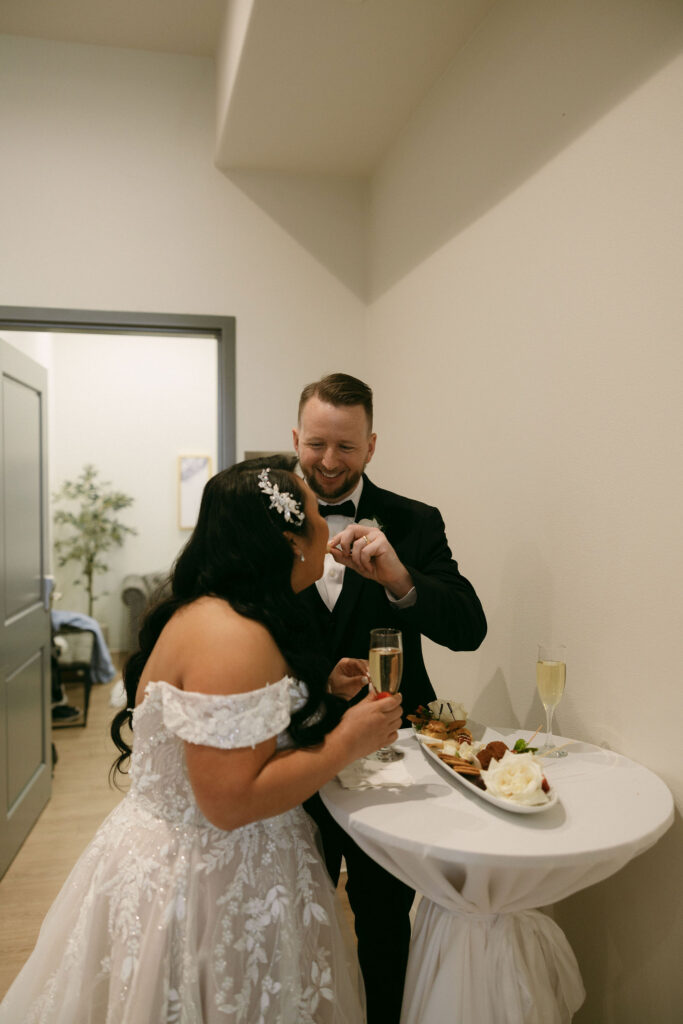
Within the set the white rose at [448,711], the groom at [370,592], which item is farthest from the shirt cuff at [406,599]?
the white rose at [448,711]

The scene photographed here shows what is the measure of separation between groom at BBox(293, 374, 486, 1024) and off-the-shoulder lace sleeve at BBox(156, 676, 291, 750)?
0.56 metres

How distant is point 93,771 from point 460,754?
3.38 metres

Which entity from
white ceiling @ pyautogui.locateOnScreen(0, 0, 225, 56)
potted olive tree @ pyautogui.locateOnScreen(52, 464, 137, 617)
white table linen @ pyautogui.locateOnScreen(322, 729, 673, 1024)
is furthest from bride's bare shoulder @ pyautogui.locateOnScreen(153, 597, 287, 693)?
potted olive tree @ pyautogui.locateOnScreen(52, 464, 137, 617)

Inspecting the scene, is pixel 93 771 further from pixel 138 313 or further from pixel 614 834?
pixel 614 834

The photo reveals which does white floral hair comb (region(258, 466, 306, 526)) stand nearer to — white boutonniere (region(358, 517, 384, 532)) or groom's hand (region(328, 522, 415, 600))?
groom's hand (region(328, 522, 415, 600))

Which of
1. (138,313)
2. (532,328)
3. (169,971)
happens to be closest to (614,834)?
(169,971)

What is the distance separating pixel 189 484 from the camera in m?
7.18

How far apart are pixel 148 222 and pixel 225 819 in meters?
2.78

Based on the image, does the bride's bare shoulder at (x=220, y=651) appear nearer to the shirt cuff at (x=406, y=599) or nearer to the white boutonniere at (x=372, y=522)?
the shirt cuff at (x=406, y=599)

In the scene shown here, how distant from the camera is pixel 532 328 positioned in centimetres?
199

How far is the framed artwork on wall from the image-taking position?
7164 mm

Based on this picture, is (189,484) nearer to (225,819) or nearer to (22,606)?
(22,606)

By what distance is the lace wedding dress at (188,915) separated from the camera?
130 centimetres

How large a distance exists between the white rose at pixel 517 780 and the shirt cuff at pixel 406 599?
564 millimetres
